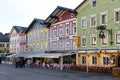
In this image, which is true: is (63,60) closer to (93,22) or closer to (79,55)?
(79,55)

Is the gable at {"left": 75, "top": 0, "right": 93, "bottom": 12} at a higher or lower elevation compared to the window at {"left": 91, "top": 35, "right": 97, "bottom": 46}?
higher

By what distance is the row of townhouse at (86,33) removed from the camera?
123 feet

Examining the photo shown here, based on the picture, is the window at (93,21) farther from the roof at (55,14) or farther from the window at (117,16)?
the roof at (55,14)

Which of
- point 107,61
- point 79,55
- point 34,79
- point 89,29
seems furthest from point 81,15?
point 34,79

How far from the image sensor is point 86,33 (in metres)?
43.1

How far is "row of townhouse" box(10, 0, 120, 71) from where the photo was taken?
37.6m

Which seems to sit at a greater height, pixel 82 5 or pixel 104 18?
pixel 82 5

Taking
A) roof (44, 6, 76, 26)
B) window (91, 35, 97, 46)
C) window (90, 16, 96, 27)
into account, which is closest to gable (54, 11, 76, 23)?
roof (44, 6, 76, 26)

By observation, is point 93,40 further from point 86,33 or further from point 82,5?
point 82,5

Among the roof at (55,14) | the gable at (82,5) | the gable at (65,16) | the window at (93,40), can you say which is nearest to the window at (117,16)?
the window at (93,40)

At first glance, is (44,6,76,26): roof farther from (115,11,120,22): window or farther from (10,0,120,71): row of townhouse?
(115,11,120,22): window

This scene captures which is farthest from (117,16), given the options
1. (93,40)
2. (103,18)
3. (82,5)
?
(82,5)

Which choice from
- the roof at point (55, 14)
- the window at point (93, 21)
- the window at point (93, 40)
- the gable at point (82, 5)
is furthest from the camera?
the roof at point (55, 14)

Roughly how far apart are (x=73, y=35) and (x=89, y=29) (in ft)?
16.6
